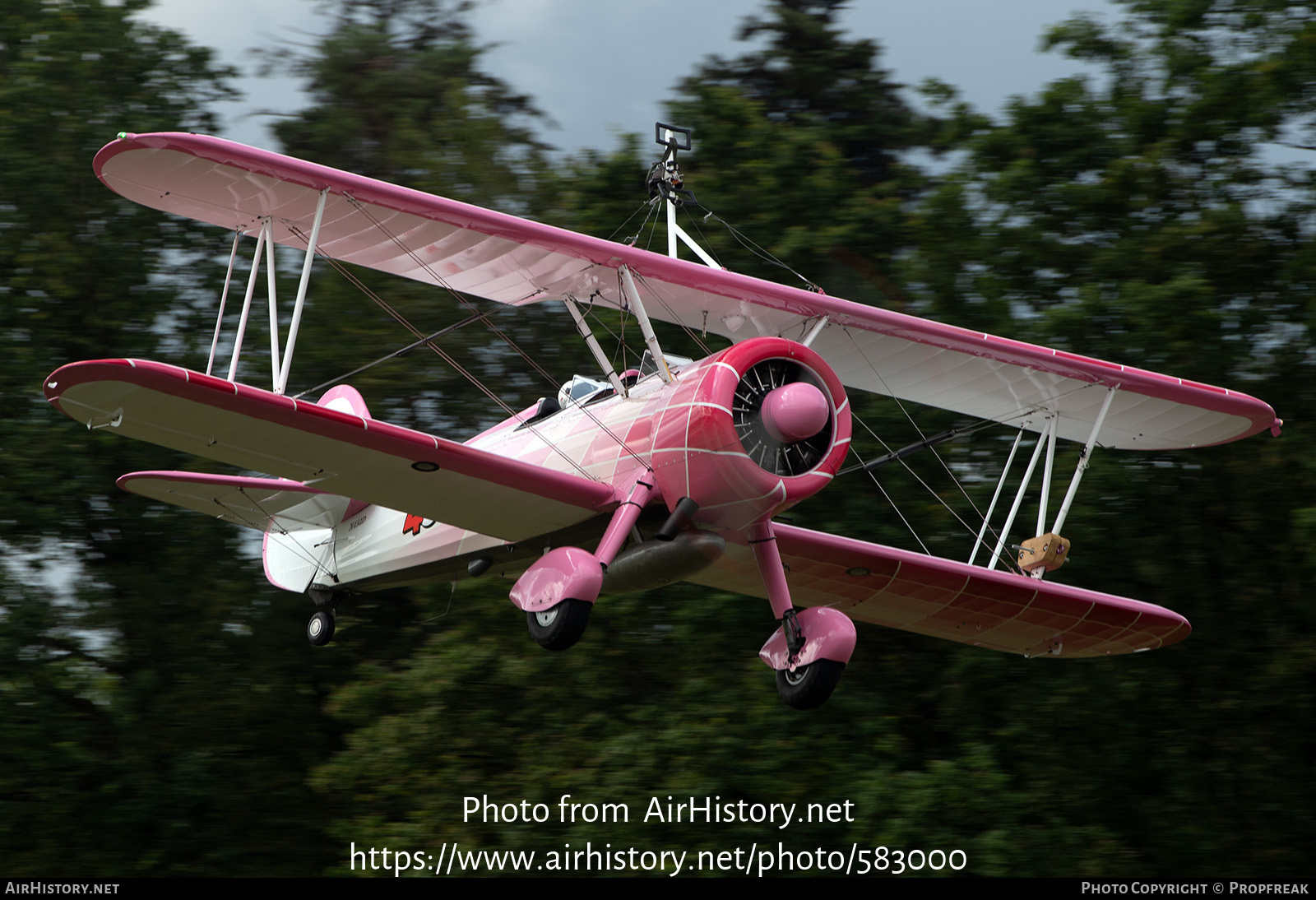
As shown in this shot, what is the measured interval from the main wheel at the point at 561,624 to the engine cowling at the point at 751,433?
40.1 inches

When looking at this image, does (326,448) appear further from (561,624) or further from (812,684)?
(812,684)

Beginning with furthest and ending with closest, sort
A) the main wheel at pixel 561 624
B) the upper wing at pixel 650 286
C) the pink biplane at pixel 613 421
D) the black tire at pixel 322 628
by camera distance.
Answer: the black tire at pixel 322 628, the upper wing at pixel 650 286, the pink biplane at pixel 613 421, the main wheel at pixel 561 624

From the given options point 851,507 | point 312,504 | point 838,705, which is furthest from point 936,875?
point 312,504

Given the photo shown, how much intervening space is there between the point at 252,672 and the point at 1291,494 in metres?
12.4

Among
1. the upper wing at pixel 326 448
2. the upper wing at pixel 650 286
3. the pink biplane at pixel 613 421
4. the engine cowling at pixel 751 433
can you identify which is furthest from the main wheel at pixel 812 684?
the upper wing at pixel 650 286

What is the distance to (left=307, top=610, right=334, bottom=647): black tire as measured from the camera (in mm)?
12391

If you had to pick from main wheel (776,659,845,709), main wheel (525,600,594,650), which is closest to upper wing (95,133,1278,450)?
main wheel (525,600,594,650)

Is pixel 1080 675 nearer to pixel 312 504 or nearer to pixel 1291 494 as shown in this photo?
pixel 1291 494

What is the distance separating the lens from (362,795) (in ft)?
49.0

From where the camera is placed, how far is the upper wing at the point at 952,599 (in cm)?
1105

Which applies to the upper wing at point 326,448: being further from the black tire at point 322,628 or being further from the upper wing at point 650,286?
the black tire at point 322,628

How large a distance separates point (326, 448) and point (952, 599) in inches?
211

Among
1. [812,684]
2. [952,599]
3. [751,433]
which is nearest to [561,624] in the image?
[751,433]

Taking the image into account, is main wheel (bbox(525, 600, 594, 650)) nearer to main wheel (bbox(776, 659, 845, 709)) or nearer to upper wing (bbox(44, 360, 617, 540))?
upper wing (bbox(44, 360, 617, 540))
